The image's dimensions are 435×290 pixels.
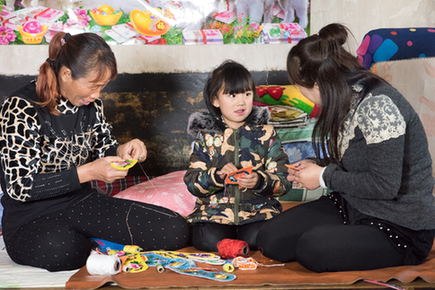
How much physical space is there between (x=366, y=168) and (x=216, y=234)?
34.5 inches

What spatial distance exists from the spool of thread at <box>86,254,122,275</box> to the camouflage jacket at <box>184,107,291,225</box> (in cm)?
56

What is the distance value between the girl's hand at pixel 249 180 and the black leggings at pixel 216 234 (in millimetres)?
262

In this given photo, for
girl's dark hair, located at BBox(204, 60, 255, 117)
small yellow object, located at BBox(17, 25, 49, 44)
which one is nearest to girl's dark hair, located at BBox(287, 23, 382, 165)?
girl's dark hair, located at BBox(204, 60, 255, 117)

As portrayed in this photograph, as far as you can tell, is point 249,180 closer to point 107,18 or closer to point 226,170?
point 226,170

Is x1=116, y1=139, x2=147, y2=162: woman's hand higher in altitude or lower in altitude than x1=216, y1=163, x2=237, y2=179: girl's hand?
higher

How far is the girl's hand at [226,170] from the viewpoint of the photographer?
2.02 meters

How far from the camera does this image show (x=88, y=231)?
1.97m

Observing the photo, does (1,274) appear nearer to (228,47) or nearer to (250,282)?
(250,282)

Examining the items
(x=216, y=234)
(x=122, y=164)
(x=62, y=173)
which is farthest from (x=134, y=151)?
(x=216, y=234)

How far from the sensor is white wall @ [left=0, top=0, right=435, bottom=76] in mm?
3361

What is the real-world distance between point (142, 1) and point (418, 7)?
2466 millimetres

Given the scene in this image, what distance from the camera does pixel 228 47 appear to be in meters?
3.41

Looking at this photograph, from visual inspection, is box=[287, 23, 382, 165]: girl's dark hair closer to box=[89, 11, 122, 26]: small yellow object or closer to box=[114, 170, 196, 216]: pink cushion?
box=[114, 170, 196, 216]: pink cushion

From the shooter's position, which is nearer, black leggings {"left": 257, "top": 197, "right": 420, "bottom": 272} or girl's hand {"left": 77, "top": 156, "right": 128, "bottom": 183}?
black leggings {"left": 257, "top": 197, "right": 420, "bottom": 272}
